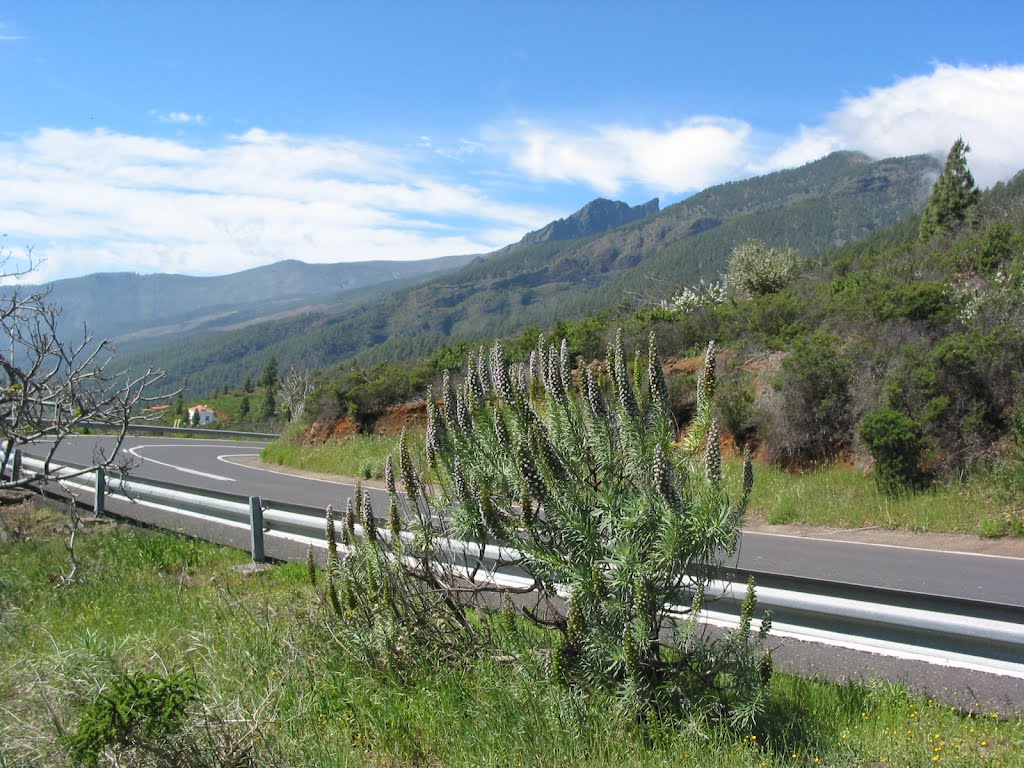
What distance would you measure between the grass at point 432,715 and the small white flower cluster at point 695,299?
2083cm

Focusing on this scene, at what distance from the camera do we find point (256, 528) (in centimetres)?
812

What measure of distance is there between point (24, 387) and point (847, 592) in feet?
26.0

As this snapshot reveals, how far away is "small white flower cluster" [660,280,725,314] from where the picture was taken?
25234 mm

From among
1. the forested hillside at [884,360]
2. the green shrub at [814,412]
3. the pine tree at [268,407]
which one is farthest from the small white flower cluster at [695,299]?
the pine tree at [268,407]

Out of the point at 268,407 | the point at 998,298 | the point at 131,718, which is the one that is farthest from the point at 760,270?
the point at 268,407

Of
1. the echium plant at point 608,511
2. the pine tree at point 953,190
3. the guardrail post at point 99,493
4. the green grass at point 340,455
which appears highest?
the pine tree at point 953,190

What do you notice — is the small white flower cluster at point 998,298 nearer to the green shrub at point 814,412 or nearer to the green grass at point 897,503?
the green shrub at point 814,412

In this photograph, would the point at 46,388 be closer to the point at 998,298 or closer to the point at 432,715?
the point at 432,715

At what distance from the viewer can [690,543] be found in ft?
11.5

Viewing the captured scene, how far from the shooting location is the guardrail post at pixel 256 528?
812 cm

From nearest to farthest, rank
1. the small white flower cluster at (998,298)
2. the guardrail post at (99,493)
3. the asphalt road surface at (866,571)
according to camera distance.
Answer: the asphalt road surface at (866,571), the guardrail post at (99,493), the small white flower cluster at (998,298)

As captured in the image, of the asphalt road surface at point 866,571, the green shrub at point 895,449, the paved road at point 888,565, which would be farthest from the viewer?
the green shrub at point 895,449

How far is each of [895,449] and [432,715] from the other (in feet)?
30.2

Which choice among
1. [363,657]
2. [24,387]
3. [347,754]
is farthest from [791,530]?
[24,387]
